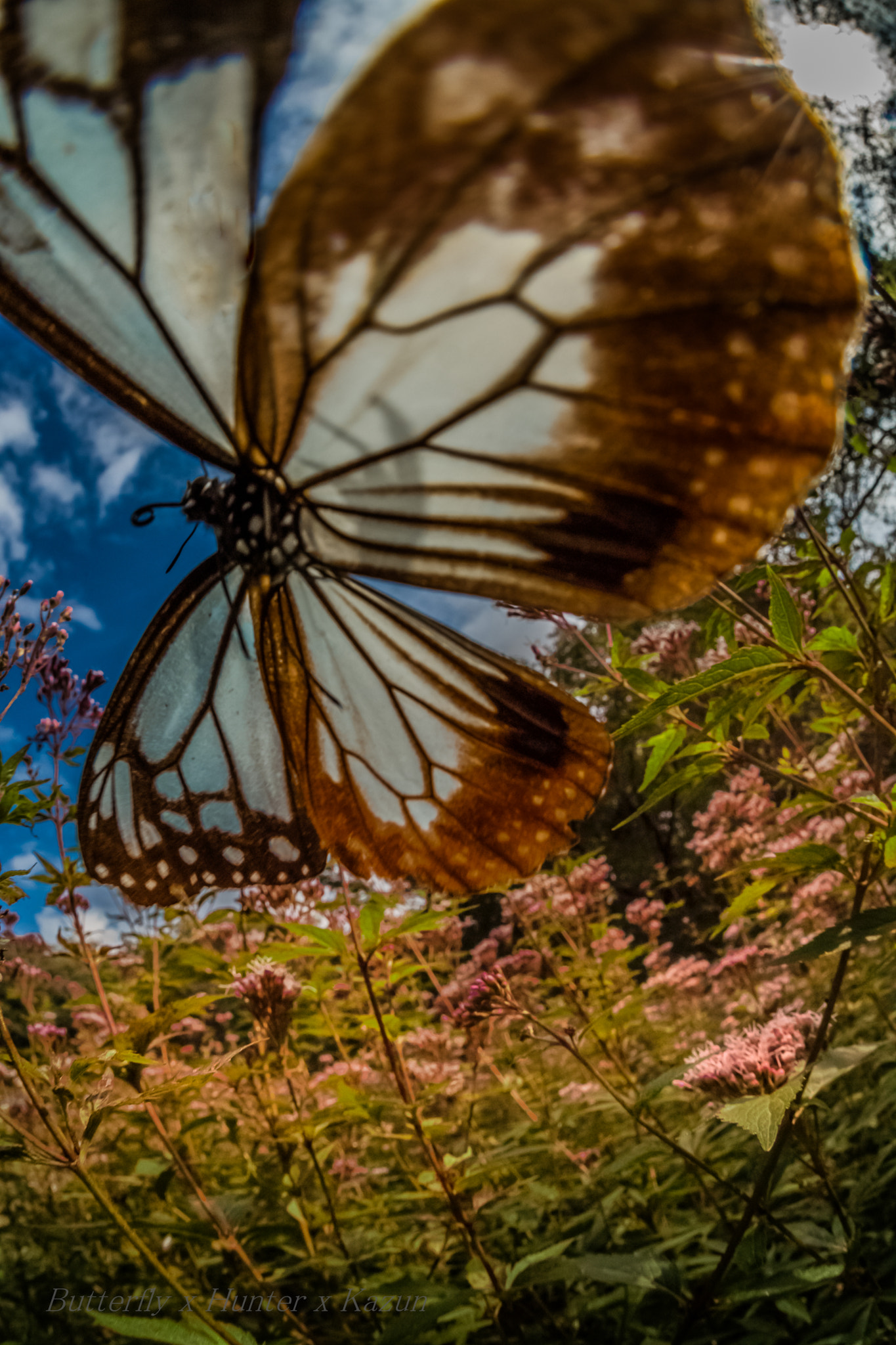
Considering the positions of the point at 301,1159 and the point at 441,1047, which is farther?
the point at 441,1047

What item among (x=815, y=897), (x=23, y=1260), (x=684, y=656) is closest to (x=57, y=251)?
(x=684, y=656)

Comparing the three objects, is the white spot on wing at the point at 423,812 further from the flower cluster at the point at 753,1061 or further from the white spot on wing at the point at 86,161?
the white spot on wing at the point at 86,161

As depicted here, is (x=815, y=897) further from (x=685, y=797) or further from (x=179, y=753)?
(x=179, y=753)

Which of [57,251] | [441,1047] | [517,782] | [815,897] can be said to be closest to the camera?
[57,251]

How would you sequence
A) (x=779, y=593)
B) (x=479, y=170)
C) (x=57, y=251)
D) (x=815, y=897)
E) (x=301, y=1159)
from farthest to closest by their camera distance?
1. (x=815, y=897)
2. (x=301, y=1159)
3. (x=779, y=593)
4. (x=57, y=251)
5. (x=479, y=170)

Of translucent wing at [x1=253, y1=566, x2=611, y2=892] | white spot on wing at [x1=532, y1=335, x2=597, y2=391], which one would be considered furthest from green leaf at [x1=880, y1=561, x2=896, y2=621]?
white spot on wing at [x1=532, y1=335, x2=597, y2=391]
